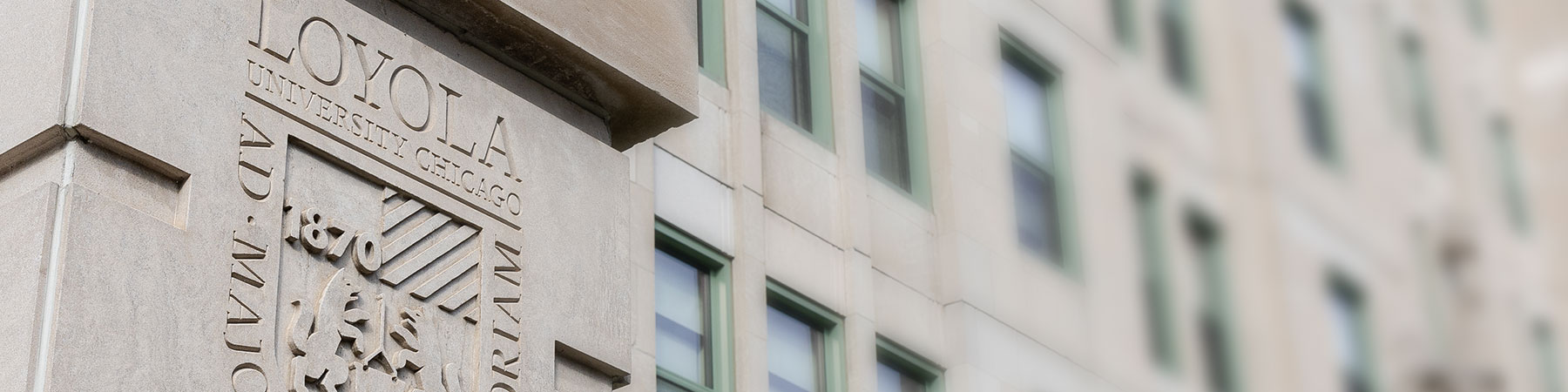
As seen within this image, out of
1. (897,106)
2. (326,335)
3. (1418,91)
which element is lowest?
(326,335)

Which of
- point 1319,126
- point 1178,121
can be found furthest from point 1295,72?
point 1178,121

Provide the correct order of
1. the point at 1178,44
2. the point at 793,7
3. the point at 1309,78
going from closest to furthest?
the point at 793,7, the point at 1178,44, the point at 1309,78

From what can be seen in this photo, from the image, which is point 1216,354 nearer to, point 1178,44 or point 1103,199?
point 1103,199

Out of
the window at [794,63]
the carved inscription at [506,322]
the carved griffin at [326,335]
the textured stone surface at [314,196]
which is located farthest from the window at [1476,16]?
the carved griffin at [326,335]

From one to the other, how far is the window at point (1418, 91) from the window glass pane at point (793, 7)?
54.4 feet

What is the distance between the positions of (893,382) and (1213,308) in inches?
351

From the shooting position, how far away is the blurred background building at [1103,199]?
1440cm

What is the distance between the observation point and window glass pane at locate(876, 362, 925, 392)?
1655 centimetres

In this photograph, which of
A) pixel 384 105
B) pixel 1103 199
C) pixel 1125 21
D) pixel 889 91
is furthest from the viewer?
pixel 1125 21

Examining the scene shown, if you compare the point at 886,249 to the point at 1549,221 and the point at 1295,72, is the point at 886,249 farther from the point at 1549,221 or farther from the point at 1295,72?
the point at 1295,72

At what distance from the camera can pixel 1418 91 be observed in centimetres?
3206

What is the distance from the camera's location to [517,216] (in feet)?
25.8

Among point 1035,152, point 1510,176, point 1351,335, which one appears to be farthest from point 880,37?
point 1510,176

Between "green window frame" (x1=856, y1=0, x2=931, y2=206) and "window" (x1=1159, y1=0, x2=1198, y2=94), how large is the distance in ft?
25.3
